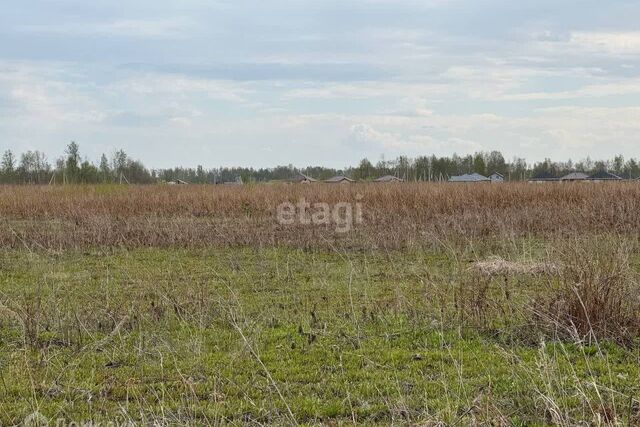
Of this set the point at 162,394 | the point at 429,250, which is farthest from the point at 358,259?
the point at 162,394

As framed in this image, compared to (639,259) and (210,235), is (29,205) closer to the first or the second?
(210,235)

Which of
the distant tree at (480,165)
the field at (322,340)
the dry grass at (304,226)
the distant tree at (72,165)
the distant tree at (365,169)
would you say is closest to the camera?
the field at (322,340)

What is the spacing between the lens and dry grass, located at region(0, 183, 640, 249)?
1239 cm

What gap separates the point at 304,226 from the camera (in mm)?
15148

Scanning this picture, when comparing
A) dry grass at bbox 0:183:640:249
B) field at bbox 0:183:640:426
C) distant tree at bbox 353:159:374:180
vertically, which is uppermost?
distant tree at bbox 353:159:374:180

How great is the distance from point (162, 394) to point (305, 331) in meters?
1.70

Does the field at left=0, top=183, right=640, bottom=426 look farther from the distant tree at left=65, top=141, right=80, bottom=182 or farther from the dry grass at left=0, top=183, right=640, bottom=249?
the distant tree at left=65, top=141, right=80, bottom=182

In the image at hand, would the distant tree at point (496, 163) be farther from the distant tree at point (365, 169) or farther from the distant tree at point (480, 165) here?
the distant tree at point (365, 169)

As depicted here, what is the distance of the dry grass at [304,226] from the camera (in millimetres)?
12391

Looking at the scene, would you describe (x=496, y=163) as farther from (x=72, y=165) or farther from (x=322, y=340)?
(x=322, y=340)

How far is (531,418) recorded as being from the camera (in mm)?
3498

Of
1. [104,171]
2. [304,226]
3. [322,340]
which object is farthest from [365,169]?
[322,340]

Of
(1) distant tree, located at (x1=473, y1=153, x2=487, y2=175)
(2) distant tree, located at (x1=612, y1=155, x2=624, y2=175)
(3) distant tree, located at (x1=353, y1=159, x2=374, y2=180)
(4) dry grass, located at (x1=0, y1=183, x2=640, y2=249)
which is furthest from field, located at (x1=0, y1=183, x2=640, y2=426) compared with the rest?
(2) distant tree, located at (x1=612, y1=155, x2=624, y2=175)

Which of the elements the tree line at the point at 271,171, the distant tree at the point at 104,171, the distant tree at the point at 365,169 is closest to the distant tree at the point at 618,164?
the tree line at the point at 271,171
